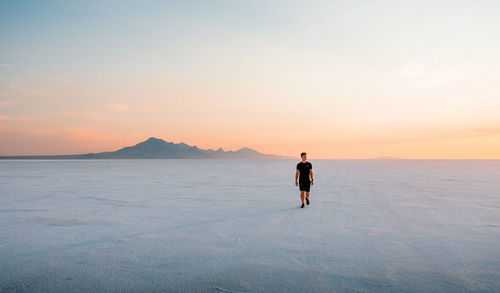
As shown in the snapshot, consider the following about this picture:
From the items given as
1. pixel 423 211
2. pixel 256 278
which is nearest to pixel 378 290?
pixel 256 278

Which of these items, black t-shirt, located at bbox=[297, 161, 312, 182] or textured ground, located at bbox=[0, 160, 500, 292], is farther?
black t-shirt, located at bbox=[297, 161, 312, 182]

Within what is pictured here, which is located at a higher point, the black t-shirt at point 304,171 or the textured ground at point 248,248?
the black t-shirt at point 304,171

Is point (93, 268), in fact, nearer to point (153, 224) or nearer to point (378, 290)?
point (153, 224)

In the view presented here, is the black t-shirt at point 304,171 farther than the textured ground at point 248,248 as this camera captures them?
Yes

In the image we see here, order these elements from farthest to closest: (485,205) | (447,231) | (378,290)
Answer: (485,205)
(447,231)
(378,290)

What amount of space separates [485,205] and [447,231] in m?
5.26

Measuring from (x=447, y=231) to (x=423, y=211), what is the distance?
2687mm

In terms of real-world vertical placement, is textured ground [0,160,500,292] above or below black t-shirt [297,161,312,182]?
below

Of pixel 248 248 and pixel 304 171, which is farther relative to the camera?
pixel 304 171

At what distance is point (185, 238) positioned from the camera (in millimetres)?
6422

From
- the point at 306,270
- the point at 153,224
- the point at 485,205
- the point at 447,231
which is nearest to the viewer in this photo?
the point at 306,270

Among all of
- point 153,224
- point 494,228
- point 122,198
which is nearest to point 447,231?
point 494,228

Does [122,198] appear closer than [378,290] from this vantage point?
No

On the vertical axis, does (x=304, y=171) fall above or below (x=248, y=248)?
above
